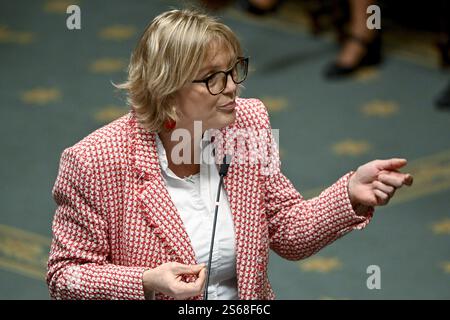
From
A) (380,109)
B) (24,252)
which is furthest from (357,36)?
(24,252)

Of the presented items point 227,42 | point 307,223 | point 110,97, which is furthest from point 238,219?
point 110,97

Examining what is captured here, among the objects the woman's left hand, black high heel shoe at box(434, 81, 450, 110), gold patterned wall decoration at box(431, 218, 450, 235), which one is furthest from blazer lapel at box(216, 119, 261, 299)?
black high heel shoe at box(434, 81, 450, 110)

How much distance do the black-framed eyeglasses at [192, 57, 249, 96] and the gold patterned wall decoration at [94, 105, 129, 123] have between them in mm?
3311

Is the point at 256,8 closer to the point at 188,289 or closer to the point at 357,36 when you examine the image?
the point at 357,36

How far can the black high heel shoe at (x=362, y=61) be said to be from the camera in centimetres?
666

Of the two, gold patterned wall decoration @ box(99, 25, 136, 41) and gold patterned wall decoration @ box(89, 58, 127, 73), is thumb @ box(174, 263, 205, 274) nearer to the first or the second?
gold patterned wall decoration @ box(89, 58, 127, 73)

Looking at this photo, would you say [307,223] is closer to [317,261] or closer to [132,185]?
[132,185]

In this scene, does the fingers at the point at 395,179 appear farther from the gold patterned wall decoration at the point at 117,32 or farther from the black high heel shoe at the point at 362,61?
the gold patterned wall decoration at the point at 117,32

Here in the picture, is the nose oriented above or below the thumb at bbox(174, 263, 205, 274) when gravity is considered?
above

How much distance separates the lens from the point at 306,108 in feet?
20.7

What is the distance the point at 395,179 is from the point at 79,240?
2.69ft

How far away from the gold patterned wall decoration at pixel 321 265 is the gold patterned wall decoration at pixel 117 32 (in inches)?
103

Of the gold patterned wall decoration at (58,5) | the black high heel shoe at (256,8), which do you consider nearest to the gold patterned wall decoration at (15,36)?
the gold patterned wall decoration at (58,5)

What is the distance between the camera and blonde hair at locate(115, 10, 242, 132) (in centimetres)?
295
